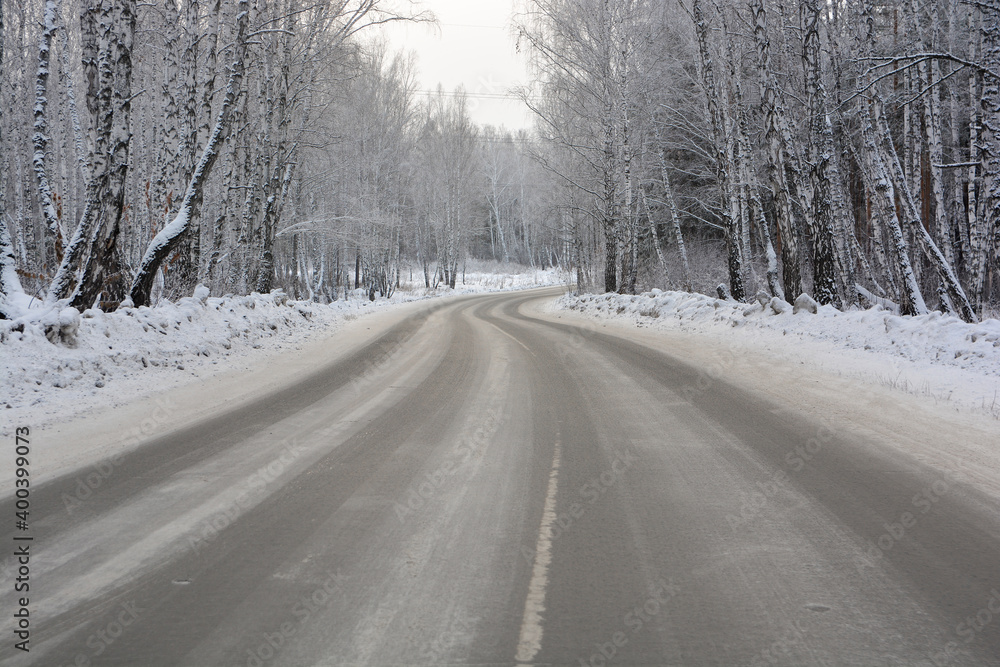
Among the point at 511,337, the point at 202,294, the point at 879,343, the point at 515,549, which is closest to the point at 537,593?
the point at 515,549

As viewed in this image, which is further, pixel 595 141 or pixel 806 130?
pixel 595 141

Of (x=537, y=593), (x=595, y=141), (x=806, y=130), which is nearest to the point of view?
(x=537, y=593)

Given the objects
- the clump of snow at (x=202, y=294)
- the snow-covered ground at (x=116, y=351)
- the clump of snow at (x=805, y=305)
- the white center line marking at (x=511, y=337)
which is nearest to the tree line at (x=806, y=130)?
the clump of snow at (x=805, y=305)

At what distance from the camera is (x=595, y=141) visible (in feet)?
73.0

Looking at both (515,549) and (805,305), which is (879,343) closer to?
(805,305)

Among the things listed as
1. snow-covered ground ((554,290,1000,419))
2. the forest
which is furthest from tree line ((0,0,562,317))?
snow-covered ground ((554,290,1000,419))

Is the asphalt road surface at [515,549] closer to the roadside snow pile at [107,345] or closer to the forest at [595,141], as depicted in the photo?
the roadside snow pile at [107,345]

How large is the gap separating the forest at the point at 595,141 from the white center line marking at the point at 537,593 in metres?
8.13

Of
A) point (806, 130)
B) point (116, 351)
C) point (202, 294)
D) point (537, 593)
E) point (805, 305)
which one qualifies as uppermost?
point (806, 130)

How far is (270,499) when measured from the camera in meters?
3.58

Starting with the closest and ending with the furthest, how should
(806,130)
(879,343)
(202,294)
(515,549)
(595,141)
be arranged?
(515,549), (879,343), (202,294), (806,130), (595,141)

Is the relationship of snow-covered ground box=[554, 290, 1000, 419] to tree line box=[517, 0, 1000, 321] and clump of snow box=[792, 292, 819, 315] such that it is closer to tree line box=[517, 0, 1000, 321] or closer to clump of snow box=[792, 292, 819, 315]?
clump of snow box=[792, 292, 819, 315]

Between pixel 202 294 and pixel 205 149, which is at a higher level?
pixel 205 149

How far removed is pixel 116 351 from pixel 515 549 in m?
6.56
